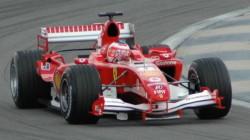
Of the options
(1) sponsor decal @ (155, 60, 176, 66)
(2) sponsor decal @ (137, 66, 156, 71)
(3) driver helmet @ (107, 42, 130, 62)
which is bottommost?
(2) sponsor decal @ (137, 66, 156, 71)

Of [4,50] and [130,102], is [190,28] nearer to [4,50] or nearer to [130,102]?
[4,50]

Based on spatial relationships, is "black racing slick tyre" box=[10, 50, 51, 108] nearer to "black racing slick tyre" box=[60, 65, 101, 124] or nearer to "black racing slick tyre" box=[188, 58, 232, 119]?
"black racing slick tyre" box=[60, 65, 101, 124]

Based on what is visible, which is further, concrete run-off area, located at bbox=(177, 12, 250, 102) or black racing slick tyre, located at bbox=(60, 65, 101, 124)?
concrete run-off area, located at bbox=(177, 12, 250, 102)

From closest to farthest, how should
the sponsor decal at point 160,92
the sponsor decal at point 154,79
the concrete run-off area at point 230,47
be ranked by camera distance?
the sponsor decal at point 160,92, the sponsor decal at point 154,79, the concrete run-off area at point 230,47

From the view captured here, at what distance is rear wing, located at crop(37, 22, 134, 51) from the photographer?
1636 centimetres

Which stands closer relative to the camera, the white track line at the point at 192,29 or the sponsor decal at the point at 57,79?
the sponsor decal at the point at 57,79

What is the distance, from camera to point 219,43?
67.8 ft

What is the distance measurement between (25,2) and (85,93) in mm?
15622

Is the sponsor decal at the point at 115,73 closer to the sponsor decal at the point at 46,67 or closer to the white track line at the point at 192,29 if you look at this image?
the sponsor decal at the point at 46,67

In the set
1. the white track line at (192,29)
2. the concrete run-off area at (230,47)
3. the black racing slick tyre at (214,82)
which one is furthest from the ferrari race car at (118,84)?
the white track line at (192,29)

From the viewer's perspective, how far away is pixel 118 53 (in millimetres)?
14367

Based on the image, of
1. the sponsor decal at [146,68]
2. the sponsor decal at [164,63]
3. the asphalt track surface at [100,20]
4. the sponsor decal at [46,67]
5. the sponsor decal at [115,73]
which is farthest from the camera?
the sponsor decal at [46,67]

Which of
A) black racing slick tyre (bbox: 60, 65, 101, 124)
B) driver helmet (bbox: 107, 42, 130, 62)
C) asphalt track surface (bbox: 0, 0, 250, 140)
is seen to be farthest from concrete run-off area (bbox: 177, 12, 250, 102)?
black racing slick tyre (bbox: 60, 65, 101, 124)

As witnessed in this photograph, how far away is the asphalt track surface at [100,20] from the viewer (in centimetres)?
1252
